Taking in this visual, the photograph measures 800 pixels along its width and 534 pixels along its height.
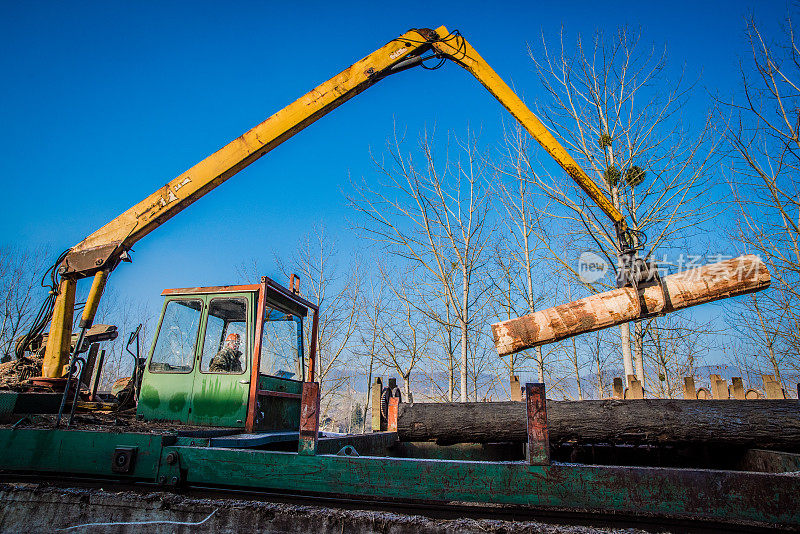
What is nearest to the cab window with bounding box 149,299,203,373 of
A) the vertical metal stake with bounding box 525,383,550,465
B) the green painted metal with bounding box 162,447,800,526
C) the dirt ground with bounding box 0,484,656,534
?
the dirt ground with bounding box 0,484,656,534

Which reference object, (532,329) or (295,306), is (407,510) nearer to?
(532,329)

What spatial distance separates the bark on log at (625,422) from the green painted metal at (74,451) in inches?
75.5

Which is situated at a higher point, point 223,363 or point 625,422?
point 223,363

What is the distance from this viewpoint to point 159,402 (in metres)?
4.68

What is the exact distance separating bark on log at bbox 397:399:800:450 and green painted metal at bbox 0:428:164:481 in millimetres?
1919

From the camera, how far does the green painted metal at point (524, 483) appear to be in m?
2.01

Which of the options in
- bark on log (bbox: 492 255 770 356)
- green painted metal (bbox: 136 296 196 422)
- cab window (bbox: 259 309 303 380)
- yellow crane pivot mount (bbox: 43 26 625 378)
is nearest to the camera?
bark on log (bbox: 492 255 770 356)

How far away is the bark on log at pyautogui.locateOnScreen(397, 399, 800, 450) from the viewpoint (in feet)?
11.1

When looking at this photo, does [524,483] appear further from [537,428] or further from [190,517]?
[190,517]

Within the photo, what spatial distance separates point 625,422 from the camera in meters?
3.58

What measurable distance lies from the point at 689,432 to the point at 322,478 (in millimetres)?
2783

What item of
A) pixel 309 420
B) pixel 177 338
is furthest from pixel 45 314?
pixel 309 420

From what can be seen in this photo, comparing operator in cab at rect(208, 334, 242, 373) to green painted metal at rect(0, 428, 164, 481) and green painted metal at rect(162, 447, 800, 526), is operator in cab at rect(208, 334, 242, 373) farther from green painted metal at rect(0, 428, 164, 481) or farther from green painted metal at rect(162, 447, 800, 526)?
green painted metal at rect(162, 447, 800, 526)

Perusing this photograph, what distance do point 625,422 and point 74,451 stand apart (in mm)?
4015
